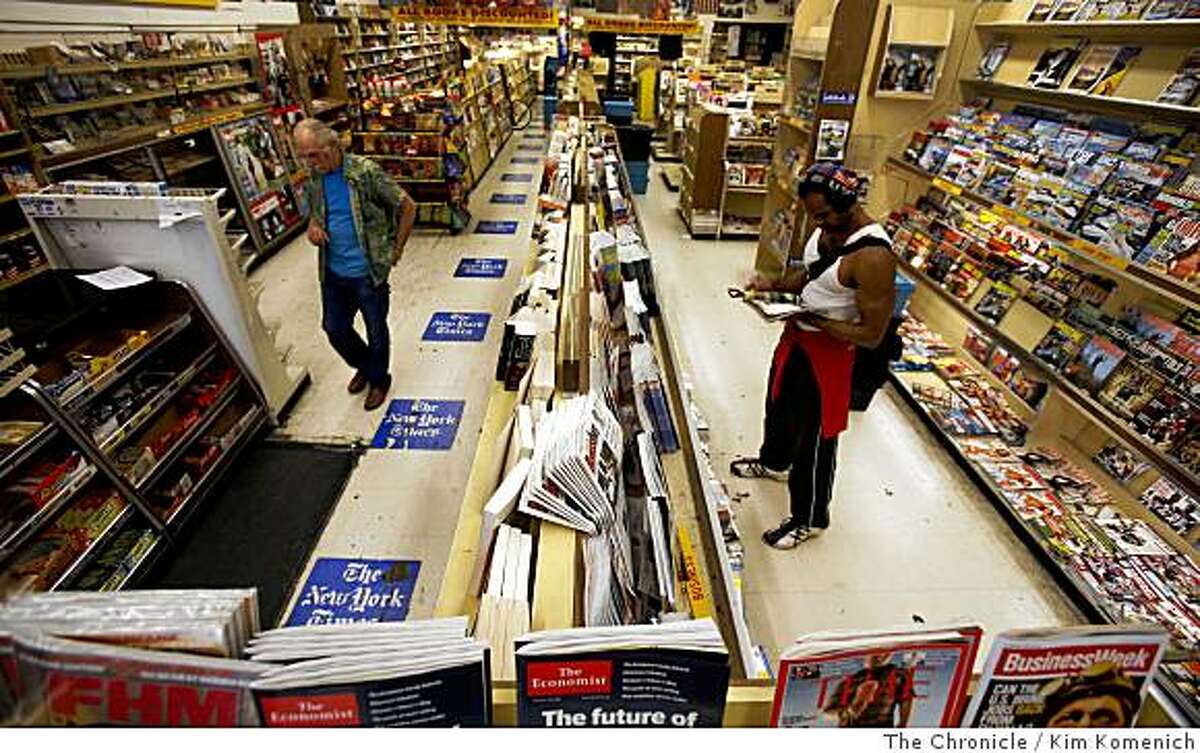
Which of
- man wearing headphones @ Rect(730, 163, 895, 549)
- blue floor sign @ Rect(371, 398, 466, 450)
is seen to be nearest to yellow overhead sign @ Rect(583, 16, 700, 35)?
blue floor sign @ Rect(371, 398, 466, 450)

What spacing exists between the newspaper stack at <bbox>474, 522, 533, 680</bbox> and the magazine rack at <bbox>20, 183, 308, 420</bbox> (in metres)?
2.56

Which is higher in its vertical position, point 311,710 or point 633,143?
point 311,710

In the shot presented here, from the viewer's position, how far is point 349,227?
3270mm

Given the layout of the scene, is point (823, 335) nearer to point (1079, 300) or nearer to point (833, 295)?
point (833, 295)

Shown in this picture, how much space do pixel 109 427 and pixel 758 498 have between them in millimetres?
3133

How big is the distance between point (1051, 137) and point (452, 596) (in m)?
4.39

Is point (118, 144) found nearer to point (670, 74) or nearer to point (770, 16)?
point (670, 74)

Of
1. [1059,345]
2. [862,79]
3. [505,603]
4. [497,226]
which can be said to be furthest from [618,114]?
[505,603]

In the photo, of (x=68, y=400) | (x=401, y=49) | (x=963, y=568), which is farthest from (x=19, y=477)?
(x=401, y=49)

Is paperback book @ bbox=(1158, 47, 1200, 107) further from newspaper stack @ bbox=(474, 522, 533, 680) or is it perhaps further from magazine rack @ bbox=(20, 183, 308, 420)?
magazine rack @ bbox=(20, 183, 308, 420)

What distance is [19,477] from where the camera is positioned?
88.8 inches

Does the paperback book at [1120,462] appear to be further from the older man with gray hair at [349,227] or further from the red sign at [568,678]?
the older man with gray hair at [349,227]

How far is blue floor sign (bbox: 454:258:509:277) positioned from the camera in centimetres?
597

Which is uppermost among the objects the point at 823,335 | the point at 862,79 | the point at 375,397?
the point at 862,79
